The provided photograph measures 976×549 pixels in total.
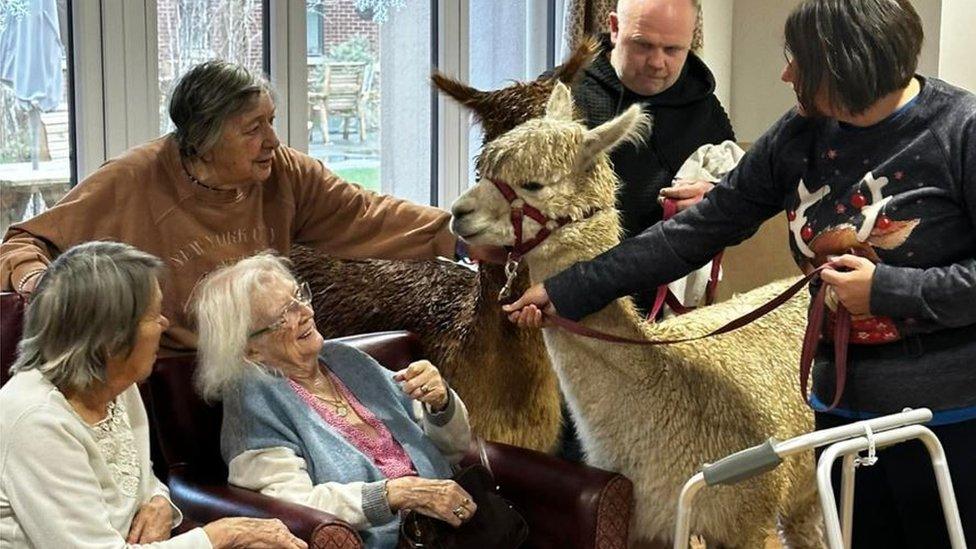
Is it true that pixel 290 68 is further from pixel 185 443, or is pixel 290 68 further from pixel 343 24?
pixel 185 443

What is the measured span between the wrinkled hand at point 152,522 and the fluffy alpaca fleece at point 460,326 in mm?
970

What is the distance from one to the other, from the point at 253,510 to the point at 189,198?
2.63 ft

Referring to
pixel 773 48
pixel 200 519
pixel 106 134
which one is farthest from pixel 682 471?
pixel 773 48

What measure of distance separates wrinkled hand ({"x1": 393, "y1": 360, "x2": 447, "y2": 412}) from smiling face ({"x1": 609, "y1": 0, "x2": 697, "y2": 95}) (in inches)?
38.3

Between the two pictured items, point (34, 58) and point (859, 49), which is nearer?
point (859, 49)

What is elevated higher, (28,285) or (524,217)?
(524,217)

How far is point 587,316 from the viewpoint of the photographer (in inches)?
102

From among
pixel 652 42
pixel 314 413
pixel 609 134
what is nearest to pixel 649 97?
pixel 652 42

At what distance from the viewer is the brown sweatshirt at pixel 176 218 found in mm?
2729

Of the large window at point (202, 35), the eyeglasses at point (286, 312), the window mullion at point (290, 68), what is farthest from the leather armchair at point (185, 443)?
the window mullion at point (290, 68)

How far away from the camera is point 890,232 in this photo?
6.55 ft

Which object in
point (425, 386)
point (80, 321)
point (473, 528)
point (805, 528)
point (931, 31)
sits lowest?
point (805, 528)

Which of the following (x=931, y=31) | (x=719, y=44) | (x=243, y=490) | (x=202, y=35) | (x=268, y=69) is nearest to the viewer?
(x=243, y=490)

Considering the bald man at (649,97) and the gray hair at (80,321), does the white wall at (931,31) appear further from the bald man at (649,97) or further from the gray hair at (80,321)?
the gray hair at (80,321)
